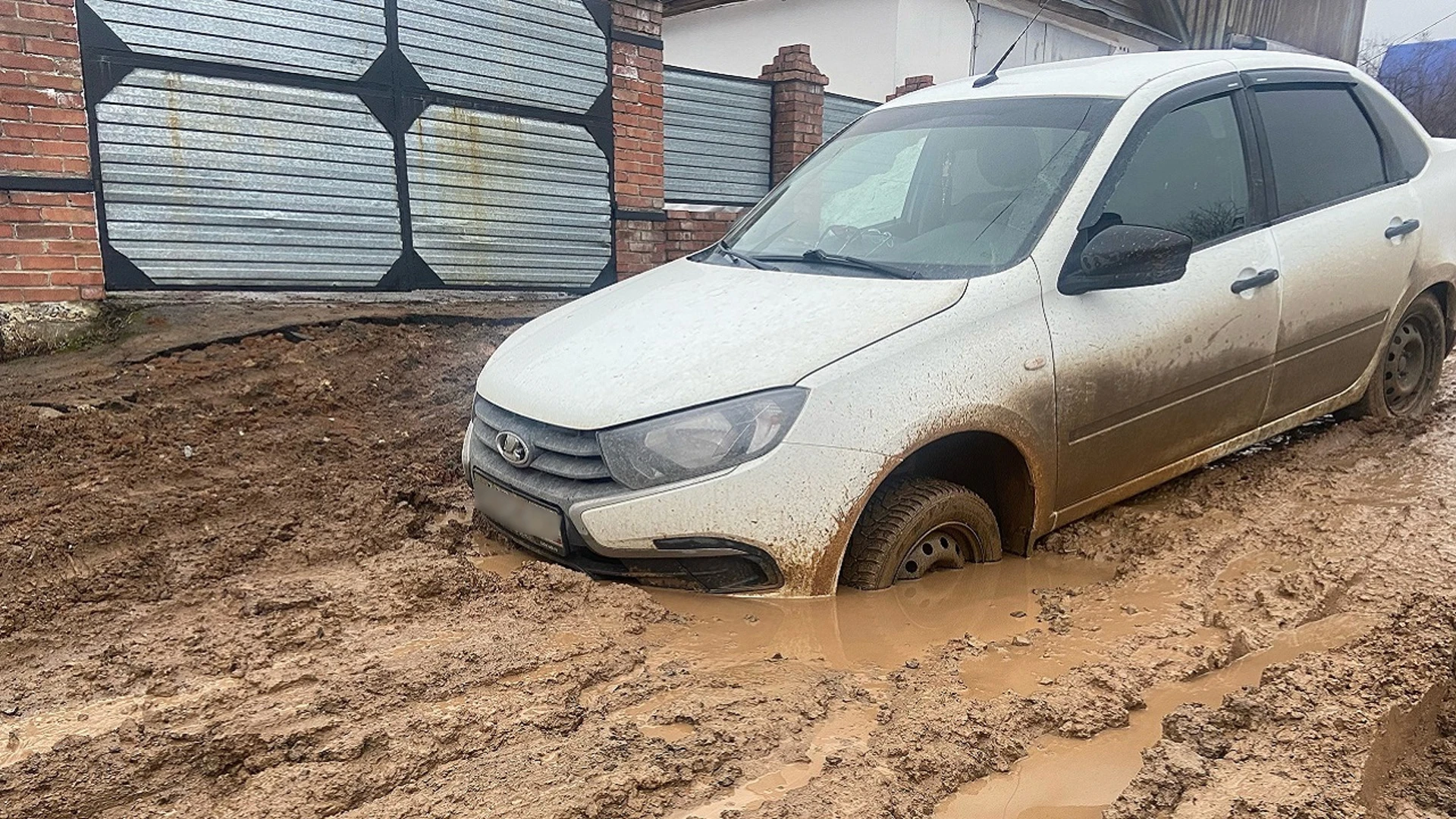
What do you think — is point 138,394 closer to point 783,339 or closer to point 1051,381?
point 783,339

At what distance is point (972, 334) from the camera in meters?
2.88

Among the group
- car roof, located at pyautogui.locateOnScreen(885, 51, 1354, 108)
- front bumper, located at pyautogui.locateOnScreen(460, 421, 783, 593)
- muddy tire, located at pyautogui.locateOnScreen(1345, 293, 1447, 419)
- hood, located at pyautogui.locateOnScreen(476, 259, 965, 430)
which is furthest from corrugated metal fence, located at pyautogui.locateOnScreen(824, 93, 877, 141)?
front bumper, located at pyautogui.locateOnScreen(460, 421, 783, 593)

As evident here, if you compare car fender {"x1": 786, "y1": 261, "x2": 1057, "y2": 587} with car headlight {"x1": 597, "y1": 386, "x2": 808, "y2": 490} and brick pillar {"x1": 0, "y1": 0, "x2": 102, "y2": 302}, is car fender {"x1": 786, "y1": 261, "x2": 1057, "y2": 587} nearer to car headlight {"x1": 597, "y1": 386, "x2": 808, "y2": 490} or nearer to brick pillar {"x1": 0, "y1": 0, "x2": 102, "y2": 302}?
car headlight {"x1": 597, "y1": 386, "x2": 808, "y2": 490}

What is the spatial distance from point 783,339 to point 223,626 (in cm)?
186

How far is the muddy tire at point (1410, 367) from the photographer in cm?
441

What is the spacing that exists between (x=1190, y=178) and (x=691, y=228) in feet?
18.4

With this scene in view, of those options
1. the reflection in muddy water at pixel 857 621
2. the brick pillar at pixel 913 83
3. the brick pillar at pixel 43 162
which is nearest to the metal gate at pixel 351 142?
the brick pillar at pixel 43 162

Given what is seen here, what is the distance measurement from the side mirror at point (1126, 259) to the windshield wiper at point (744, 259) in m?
1.07

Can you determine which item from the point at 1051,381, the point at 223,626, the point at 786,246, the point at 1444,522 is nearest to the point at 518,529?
the point at 223,626

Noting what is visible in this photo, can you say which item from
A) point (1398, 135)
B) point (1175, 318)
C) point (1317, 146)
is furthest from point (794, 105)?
point (1175, 318)

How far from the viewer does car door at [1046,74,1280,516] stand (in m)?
3.12

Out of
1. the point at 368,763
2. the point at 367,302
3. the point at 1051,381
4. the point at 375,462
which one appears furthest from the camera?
the point at 367,302

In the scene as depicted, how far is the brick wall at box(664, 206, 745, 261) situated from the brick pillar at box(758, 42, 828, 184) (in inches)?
42.6

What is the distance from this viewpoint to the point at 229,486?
388 cm
